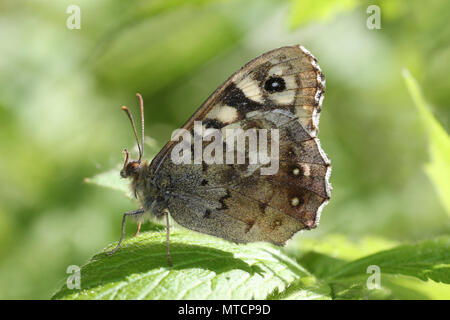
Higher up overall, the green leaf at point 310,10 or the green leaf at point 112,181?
the green leaf at point 310,10

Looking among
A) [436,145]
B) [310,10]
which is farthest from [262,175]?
[310,10]

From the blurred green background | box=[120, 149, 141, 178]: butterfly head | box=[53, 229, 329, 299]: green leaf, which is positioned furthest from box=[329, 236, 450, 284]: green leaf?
the blurred green background

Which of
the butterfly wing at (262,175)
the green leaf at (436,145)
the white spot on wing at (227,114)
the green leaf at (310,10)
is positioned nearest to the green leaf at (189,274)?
the butterfly wing at (262,175)

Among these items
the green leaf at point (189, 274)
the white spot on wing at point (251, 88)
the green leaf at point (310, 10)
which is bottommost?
the green leaf at point (189, 274)

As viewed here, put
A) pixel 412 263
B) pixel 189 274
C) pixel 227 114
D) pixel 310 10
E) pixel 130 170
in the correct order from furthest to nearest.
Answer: pixel 310 10 < pixel 130 170 < pixel 227 114 < pixel 412 263 < pixel 189 274

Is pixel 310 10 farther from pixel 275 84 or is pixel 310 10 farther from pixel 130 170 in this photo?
pixel 130 170

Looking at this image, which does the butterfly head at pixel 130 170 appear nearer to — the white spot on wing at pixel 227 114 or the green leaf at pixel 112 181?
the green leaf at pixel 112 181

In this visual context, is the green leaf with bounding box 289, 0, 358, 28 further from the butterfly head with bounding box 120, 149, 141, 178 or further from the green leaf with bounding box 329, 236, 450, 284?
the green leaf with bounding box 329, 236, 450, 284
